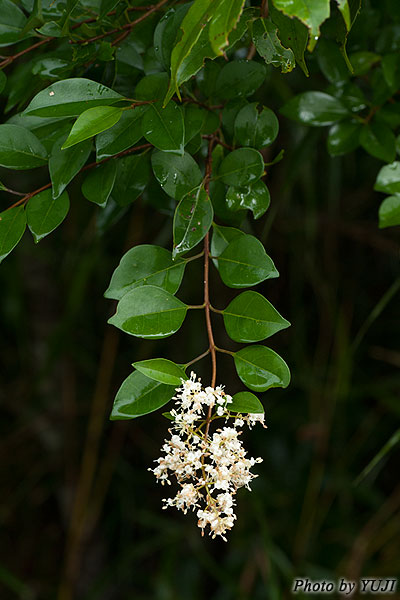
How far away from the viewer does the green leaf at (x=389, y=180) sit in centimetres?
42

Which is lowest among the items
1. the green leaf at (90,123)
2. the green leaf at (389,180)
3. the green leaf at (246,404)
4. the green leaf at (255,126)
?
the green leaf at (246,404)

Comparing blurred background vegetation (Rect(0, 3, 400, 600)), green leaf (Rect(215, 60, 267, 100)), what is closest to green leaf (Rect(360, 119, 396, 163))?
green leaf (Rect(215, 60, 267, 100))

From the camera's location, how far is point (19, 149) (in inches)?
14.6

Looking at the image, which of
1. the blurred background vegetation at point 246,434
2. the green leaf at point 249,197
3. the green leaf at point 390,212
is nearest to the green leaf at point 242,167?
the green leaf at point 249,197

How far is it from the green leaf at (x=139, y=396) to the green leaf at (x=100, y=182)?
0.40ft

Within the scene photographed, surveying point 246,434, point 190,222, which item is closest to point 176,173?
point 190,222

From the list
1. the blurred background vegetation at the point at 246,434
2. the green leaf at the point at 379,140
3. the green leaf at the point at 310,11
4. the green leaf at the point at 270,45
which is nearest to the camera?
the green leaf at the point at 310,11

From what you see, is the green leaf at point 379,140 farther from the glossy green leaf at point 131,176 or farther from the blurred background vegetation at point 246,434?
the blurred background vegetation at point 246,434

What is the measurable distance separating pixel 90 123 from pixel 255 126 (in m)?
0.13

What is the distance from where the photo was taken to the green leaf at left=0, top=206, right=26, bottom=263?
36 centimetres

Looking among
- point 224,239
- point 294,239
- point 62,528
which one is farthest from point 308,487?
point 224,239

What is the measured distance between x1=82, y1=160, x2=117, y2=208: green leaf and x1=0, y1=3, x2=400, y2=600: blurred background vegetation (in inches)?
19.6

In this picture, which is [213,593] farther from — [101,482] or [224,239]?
[224,239]

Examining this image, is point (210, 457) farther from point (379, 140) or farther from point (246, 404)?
point (379, 140)
